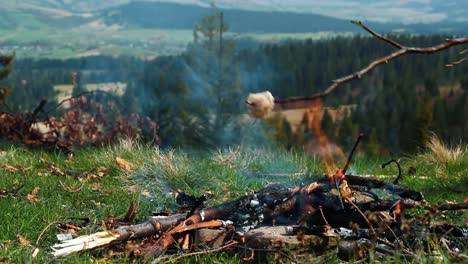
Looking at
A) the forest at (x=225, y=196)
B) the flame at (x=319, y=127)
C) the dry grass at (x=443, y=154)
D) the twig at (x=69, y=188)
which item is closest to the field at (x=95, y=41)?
the dry grass at (x=443, y=154)

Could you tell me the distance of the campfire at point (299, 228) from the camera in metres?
4.40

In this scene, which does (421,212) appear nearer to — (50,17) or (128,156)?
(128,156)

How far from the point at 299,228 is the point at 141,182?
265 centimetres

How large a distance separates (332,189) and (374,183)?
518 millimetres

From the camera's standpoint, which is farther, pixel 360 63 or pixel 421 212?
pixel 360 63

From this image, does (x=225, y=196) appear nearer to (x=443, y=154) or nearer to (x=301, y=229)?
(x=301, y=229)

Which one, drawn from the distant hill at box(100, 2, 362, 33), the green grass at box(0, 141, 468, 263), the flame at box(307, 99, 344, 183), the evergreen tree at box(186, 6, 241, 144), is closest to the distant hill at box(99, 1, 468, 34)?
the distant hill at box(100, 2, 362, 33)

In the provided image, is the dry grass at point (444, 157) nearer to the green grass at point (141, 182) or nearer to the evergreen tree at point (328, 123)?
the green grass at point (141, 182)

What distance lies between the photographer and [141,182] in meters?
6.86

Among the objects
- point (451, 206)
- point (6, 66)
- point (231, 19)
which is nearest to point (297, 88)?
point (6, 66)

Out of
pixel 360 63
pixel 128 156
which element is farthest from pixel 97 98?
pixel 360 63

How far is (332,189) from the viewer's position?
16.6 feet

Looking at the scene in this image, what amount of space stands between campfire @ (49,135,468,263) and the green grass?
179 millimetres

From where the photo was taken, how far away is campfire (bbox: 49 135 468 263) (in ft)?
14.4
